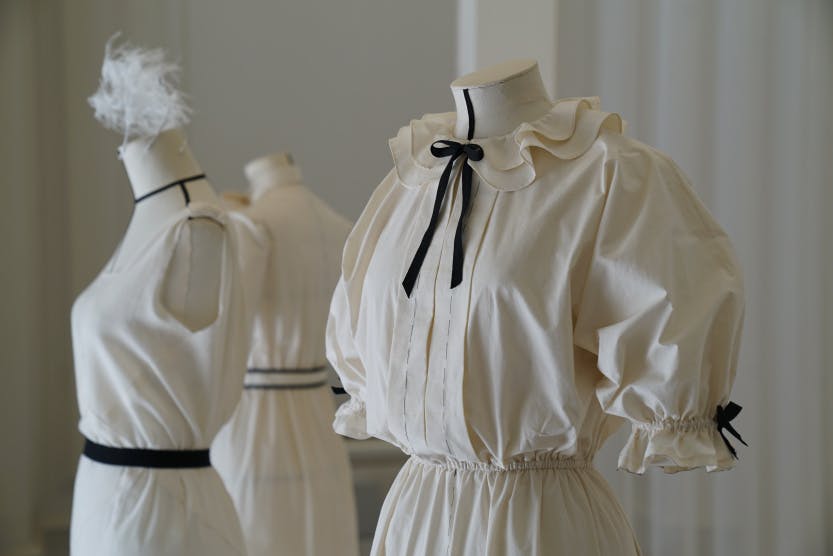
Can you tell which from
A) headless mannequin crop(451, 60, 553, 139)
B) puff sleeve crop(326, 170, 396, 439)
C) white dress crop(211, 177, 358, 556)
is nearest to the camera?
headless mannequin crop(451, 60, 553, 139)

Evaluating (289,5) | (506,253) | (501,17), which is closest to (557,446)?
(506,253)

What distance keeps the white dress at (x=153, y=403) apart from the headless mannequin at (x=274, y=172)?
2.47 feet

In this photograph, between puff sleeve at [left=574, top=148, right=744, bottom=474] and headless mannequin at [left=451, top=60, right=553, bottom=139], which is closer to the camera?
puff sleeve at [left=574, top=148, right=744, bottom=474]

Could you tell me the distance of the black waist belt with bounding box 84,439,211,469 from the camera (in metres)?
1.97

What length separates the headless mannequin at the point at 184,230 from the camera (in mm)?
2014

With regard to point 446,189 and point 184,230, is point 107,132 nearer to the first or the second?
point 184,230

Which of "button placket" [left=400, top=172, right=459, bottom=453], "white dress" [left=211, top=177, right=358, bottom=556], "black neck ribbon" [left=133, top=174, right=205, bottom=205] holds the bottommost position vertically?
"white dress" [left=211, top=177, right=358, bottom=556]

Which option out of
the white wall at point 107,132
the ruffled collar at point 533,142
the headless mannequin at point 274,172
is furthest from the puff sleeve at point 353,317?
the white wall at point 107,132

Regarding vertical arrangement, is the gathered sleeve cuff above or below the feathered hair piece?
below

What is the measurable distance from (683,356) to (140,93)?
1.41 meters

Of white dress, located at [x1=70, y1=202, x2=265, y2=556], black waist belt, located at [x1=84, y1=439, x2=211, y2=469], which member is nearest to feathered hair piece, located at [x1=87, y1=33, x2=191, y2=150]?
white dress, located at [x1=70, y1=202, x2=265, y2=556]

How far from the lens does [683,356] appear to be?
4.00ft

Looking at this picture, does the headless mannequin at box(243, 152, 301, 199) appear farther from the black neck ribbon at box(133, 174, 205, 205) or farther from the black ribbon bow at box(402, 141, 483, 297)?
the black ribbon bow at box(402, 141, 483, 297)

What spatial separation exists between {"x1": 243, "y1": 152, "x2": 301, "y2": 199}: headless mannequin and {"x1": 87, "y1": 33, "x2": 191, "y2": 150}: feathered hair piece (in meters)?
0.58
